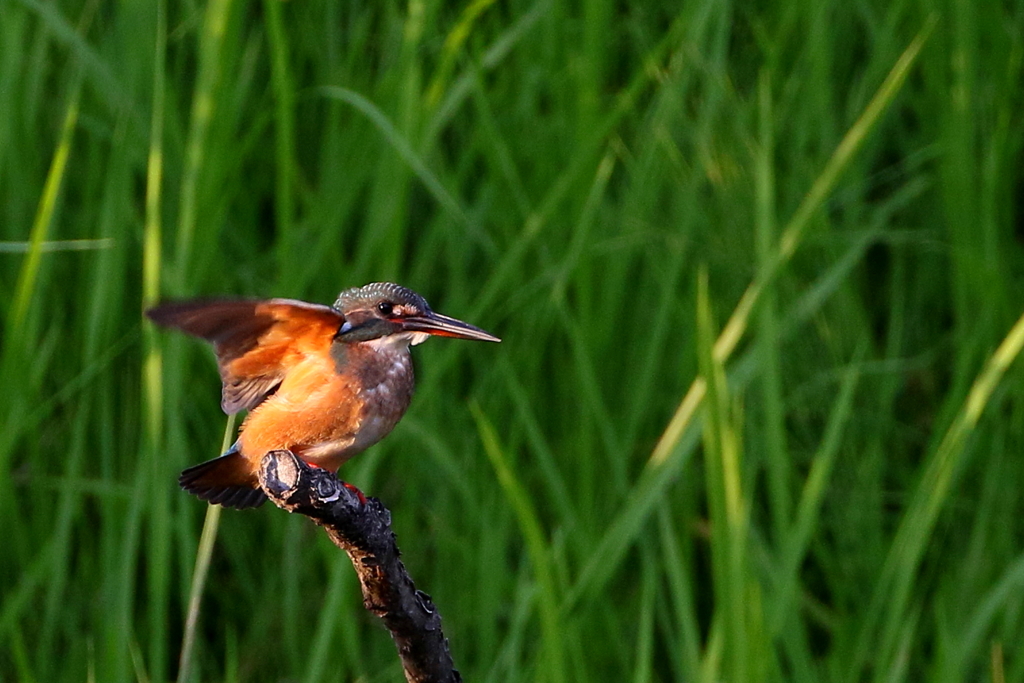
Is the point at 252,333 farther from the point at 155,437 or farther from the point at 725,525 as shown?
the point at 725,525

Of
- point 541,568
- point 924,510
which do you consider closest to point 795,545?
point 924,510

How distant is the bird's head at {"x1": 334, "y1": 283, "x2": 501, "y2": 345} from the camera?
237 cm

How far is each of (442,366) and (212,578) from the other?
2.54 ft

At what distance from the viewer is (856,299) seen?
372 centimetres

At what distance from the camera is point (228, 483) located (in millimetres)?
2488

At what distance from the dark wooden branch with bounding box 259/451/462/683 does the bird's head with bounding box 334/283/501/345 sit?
0.51 m

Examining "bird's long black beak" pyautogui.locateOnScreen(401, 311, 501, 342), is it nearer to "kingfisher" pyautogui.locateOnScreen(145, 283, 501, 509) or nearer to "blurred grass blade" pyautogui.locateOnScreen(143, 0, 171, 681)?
"kingfisher" pyautogui.locateOnScreen(145, 283, 501, 509)

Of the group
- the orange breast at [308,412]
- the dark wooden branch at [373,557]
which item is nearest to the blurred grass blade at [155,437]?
the orange breast at [308,412]

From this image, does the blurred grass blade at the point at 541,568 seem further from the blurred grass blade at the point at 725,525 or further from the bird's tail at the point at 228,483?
the bird's tail at the point at 228,483

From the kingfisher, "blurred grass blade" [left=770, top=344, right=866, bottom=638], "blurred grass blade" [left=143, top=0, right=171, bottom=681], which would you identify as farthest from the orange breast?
"blurred grass blade" [left=770, top=344, right=866, bottom=638]

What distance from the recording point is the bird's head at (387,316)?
93.3 inches

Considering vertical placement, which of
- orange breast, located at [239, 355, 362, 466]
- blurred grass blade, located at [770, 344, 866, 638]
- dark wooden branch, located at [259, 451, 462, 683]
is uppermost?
orange breast, located at [239, 355, 362, 466]

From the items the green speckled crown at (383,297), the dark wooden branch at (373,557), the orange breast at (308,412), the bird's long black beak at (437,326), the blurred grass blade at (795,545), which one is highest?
the green speckled crown at (383,297)

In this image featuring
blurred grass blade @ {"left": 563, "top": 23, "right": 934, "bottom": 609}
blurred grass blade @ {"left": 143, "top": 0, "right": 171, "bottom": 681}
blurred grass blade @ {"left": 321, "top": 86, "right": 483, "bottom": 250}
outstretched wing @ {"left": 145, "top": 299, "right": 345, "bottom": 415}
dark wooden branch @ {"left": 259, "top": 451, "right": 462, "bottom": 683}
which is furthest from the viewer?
blurred grass blade @ {"left": 321, "top": 86, "right": 483, "bottom": 250}
